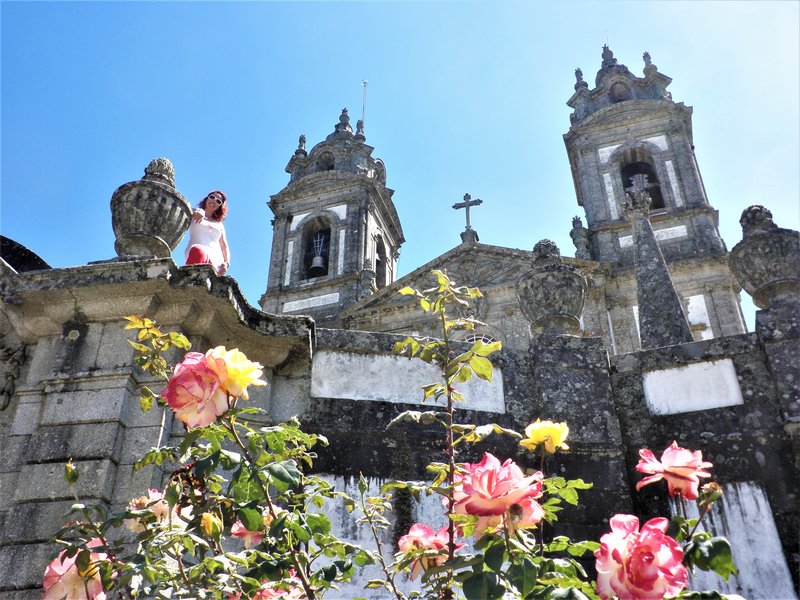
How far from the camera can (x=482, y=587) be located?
1660 mm

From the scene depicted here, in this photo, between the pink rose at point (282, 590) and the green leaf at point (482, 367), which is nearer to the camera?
the pink rose at point (282, 590)

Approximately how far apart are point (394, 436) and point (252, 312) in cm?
92

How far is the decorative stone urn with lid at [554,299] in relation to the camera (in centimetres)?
464

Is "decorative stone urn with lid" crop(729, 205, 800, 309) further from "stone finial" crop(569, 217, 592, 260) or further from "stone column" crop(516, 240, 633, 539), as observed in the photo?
"stone finial" crop(569, 217, 592, 260)

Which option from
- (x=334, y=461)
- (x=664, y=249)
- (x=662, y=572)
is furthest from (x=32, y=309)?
(x=664, y=249)

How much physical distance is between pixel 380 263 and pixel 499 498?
21.8 metres

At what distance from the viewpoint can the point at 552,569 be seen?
186 centimetres

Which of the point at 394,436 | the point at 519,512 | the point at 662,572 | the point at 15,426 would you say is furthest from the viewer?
the point at 394,436

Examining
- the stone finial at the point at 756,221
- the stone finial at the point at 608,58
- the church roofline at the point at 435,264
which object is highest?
the stone finial at the point at 608,58

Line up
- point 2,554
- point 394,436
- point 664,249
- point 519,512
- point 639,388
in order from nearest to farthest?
point 519,512
point 2,554
point 394,436
point 639,388
point 664,249

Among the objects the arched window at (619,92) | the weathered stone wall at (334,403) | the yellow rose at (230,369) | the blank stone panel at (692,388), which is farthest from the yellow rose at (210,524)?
the arched window at (619,92)

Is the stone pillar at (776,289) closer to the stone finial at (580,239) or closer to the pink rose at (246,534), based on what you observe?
the pink rose at (246,534)

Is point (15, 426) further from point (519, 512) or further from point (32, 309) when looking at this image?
point (519, 512)

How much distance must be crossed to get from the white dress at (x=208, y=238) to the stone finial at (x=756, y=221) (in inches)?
123
